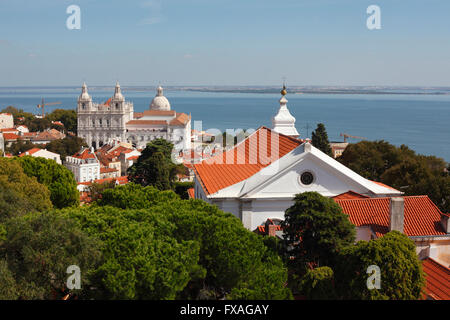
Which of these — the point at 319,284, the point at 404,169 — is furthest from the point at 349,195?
the point at 404,169

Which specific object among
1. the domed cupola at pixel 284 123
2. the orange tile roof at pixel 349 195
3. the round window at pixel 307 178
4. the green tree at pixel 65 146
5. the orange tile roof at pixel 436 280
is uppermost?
the green tree at pixel 65 146

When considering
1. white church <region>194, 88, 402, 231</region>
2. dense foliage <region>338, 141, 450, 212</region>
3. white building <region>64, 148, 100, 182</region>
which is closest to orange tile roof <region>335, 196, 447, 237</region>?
white church <region>194, 88, 402, 231</region>

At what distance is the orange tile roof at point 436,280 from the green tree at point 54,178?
15.2 m

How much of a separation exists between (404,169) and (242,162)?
457 inches

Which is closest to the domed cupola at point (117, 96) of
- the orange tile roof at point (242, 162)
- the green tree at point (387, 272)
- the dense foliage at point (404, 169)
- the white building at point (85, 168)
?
the white building at point (85, 168)

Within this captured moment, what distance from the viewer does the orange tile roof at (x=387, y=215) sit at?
1247cm

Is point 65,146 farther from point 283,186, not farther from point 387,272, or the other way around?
point 387,272

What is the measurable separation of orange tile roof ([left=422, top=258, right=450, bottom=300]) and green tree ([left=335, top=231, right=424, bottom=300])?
2.75ft

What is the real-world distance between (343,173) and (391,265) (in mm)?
5670

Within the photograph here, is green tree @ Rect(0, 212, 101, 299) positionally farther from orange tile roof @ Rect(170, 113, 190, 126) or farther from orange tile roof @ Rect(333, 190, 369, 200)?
orange tile roof @ Rect(170, 113, 190, 126)

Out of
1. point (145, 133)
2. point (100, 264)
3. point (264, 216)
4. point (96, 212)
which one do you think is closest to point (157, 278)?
point (100, 264)

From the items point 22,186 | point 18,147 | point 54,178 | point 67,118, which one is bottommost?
point 22,186

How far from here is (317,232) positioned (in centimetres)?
1017

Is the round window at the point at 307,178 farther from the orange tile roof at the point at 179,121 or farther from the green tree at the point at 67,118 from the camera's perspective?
the green tree at the point at 67,118
